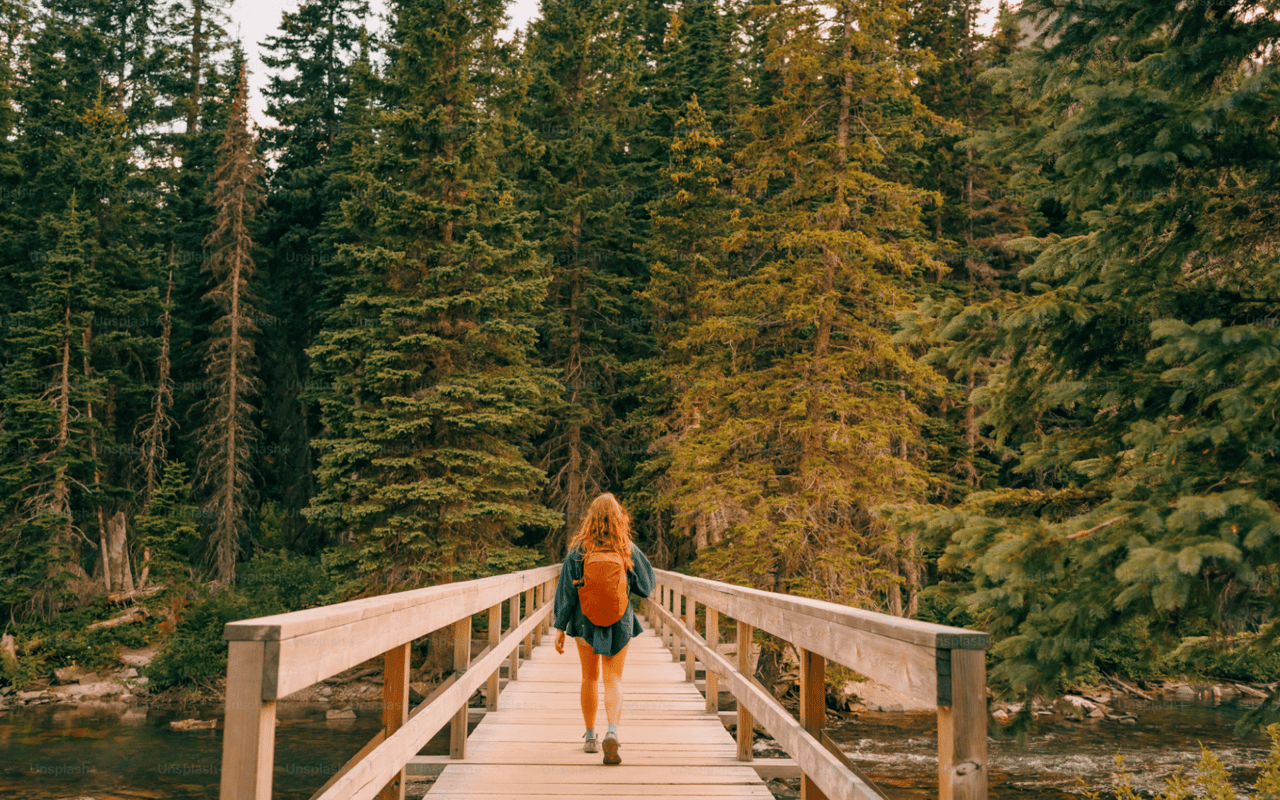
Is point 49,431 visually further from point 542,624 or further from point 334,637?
point 334,637

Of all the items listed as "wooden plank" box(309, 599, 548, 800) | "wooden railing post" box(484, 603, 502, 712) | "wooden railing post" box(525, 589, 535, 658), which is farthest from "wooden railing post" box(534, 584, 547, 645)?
"wooden plank" box(309, 599, 548, 800)

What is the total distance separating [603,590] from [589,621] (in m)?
0.33

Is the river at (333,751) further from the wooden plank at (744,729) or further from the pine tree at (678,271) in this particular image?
the wooden plank at (744,729)

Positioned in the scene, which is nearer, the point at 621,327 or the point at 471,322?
the point at 471,322

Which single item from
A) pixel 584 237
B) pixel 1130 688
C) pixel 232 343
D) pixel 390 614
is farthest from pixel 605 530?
pixel 232 343

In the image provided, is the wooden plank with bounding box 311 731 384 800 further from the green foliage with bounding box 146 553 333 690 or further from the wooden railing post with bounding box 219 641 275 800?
the green foliage with bounding box 146 553 333 690

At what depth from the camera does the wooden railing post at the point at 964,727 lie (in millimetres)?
2213

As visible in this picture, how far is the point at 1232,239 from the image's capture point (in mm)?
5918

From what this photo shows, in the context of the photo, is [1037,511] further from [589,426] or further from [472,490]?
[589,426]

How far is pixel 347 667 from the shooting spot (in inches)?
110

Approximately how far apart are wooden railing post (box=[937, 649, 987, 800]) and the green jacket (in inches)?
149

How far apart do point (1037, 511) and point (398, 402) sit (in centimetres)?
1769

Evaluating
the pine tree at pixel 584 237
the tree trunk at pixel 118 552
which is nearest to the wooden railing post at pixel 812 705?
the pine tree at pixel 584 237

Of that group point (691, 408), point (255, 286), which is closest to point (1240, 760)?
point (691, 408)
